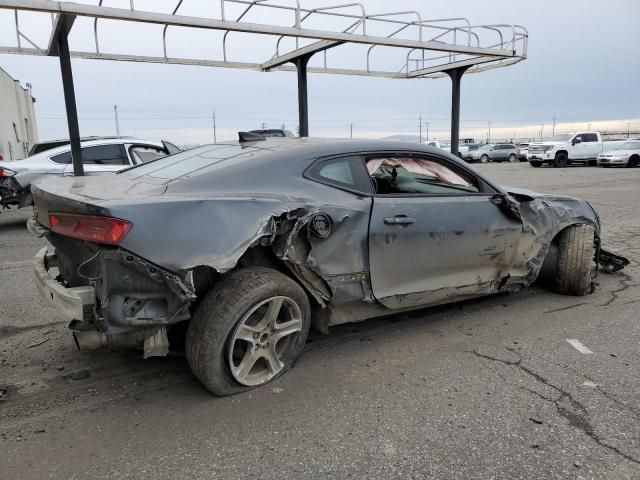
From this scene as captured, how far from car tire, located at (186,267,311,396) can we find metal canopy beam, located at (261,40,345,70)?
7405mm

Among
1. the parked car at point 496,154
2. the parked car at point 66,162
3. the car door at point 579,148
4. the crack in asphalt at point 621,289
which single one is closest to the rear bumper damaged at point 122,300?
the crack in asphalt at point 621,289

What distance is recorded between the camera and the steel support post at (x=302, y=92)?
10.5 metres

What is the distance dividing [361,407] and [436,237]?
137 cm

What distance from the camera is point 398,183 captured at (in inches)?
153

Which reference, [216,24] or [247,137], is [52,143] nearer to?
[216,24]

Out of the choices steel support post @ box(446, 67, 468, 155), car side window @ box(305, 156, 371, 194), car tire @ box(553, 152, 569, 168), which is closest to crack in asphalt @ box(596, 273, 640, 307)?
car side window @ box(305, 156, 371, 194)

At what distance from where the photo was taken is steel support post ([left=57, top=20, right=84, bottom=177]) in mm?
8008

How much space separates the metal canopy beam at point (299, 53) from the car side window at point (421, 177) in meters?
6.18

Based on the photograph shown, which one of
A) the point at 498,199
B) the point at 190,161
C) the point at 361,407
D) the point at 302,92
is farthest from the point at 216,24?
the point at 361,407

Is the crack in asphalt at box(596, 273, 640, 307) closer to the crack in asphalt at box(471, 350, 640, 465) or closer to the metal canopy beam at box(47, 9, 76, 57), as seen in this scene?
the crack in asphalt at box(471, 350, 640, 465)

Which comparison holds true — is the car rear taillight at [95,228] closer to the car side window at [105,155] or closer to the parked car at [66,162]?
the parked car at [66,162]

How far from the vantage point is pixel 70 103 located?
823cm

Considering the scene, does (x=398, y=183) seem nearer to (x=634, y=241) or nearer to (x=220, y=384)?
(x=220, y=384)

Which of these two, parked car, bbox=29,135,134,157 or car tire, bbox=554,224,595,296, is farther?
parked car, bbox=29,135,134,157
